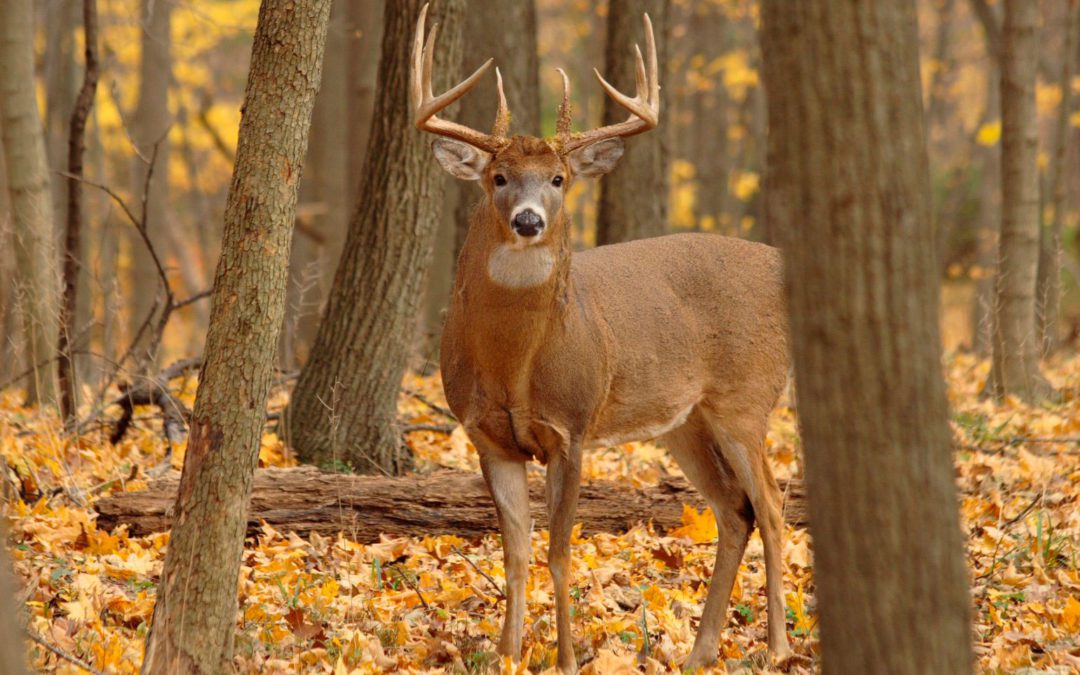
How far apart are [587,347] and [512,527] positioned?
0.89 metres

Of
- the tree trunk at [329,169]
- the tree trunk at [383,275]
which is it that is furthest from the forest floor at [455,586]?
the tree trunk at [329,169]

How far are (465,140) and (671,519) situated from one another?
247 cm

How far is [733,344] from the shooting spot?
6480 mm

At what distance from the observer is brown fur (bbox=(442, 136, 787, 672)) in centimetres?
564

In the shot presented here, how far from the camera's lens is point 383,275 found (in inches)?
305

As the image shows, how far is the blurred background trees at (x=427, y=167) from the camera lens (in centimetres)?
863

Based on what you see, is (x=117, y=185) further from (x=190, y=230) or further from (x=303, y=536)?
(x=303, y=536)

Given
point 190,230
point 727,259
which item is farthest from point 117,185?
point 727,259

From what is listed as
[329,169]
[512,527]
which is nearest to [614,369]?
[512,527]

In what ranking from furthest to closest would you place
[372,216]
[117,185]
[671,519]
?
[117,185]
[372,216]
[671,519]

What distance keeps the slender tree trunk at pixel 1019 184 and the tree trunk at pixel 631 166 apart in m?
2.69

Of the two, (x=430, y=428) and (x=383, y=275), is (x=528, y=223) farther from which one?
(x=430, y=428)

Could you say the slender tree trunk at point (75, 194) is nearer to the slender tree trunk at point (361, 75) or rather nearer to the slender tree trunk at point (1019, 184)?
the slender tree trunk at point (361, 75)

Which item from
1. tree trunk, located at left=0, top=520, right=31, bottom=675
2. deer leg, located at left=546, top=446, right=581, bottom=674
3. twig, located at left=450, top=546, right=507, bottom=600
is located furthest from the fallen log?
tree trunk, located at left=0, top=520, right=31, bottom=675
